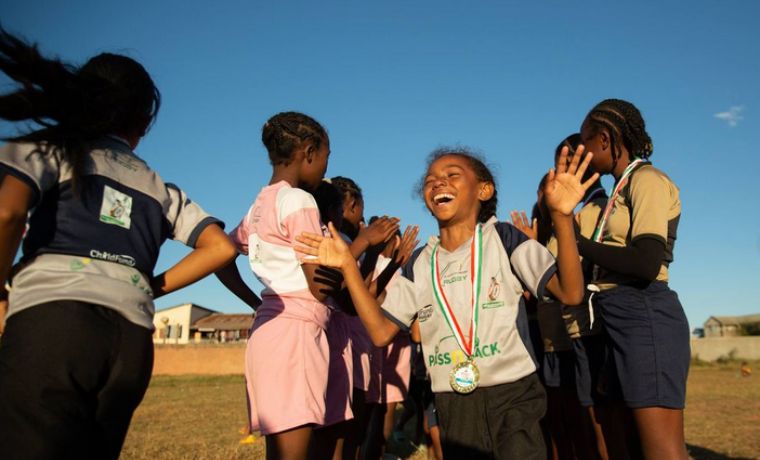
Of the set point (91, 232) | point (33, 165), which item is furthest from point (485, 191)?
point (33, 165)

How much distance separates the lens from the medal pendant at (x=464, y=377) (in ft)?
9.43

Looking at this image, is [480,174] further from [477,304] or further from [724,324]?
[724,324]

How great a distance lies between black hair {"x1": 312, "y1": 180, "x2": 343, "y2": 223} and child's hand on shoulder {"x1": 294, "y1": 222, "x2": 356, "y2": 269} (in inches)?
59.7

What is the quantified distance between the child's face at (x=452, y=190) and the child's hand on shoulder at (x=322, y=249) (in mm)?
699

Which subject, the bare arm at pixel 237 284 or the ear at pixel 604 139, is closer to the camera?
the ear at pixel 604 139

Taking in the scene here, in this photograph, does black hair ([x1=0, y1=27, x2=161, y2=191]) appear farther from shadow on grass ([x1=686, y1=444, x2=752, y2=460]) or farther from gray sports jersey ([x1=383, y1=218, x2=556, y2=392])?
shadow on grass ([x1=686, y1=444, x2=752, y2=460])

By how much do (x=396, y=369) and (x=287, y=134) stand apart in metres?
2.84

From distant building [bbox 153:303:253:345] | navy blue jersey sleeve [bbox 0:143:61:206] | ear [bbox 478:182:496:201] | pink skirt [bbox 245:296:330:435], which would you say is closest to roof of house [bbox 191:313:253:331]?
distant building [bbox 153:303:253:345]

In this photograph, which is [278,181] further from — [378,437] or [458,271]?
[378,437]

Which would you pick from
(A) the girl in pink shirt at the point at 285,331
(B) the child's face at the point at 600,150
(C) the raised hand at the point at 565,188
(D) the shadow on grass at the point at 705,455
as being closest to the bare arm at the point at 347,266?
(A) the girl in pink shirt at the point at 285,331

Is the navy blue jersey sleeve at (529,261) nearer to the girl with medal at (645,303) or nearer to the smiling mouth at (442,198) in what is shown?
the girl with medal at (645,303)

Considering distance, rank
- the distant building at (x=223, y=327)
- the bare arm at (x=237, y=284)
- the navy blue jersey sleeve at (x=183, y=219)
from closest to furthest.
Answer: the navy blue jersey sleeve at (x=183, y=219)
the bare arm at (x=237, y=284)
the distant building at (x=223, y=327)

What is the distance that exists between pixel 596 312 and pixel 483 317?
694 mm

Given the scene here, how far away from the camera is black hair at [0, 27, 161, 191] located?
2008mm
